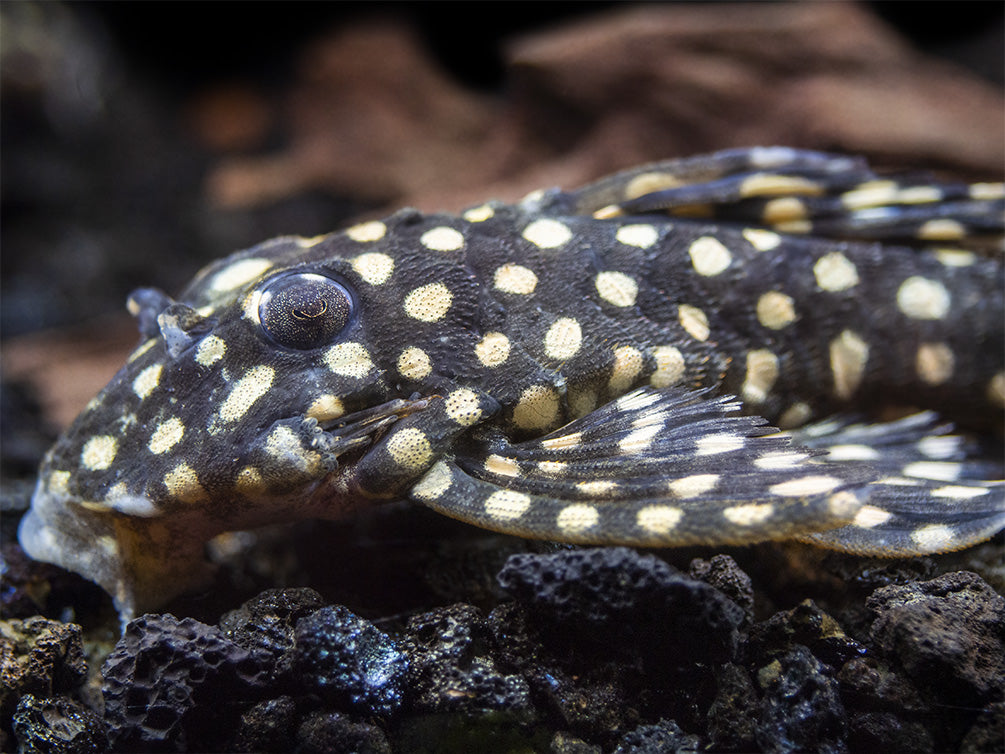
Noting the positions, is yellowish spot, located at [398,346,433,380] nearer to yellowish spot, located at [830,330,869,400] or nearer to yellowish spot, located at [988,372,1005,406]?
yellowish spot, located at [830,330,869,400]

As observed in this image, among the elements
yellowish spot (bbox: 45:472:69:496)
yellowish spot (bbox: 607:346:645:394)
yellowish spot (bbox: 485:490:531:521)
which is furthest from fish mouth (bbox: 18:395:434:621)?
yellowish spot (bbox: 607:346:645:394)

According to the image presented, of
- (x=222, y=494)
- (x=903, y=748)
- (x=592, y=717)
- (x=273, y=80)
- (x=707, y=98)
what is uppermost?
(x=273, y=80)

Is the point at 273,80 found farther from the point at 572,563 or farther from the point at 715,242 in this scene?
the point at 572,563

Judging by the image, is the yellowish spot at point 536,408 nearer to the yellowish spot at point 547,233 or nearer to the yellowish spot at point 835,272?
the yellowish spot at point 547,233

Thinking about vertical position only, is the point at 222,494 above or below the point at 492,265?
below

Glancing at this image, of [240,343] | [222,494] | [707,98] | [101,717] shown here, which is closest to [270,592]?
[222,494]

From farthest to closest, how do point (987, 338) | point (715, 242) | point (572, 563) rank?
point (987, 338)
point (715, 242)
point (572, 563)

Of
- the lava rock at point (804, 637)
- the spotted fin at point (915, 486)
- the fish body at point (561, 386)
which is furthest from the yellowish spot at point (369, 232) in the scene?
the lava rock at point (804, 637)
